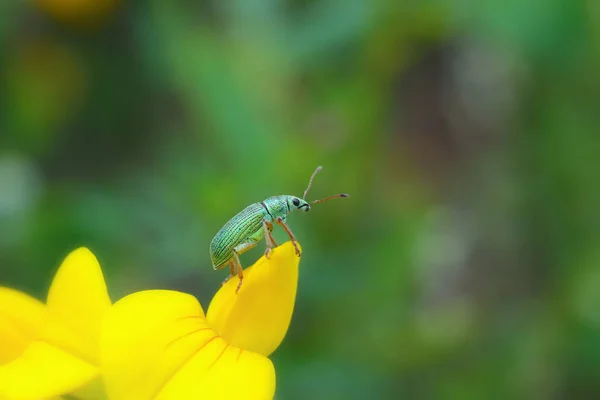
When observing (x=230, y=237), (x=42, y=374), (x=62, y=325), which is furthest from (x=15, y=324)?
(x=230, y=237)

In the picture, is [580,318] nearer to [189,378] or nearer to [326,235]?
[326,235]

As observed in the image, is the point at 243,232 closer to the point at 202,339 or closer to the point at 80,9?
the point at 202,339

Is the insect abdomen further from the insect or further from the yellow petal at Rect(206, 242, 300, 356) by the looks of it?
the yellow petal at Rect(206, 242, 300, 356)

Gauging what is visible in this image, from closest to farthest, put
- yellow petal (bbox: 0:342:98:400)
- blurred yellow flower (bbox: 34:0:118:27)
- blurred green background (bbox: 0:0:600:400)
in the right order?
yellow petal (bbox: 0:342:98:400)
blurred green background (bbox: 0:0:600:400)
blurred yellow flower (bbox: 34:0:118:27)

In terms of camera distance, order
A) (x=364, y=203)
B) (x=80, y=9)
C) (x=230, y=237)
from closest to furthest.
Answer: (x=230, y=237), (x=364, y=203), (x=80, y=9)

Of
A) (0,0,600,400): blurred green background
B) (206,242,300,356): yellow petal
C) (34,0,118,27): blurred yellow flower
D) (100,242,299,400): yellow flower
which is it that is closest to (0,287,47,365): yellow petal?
(100,242,299,400): yellow flower

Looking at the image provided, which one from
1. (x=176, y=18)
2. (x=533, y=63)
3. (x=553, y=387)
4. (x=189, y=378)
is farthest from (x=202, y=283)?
(x=189, y=378)
